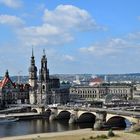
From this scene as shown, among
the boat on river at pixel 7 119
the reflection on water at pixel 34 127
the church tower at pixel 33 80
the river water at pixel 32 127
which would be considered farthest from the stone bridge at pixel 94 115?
the church tower at pixel 33 80

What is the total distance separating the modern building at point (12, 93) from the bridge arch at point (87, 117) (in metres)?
51.5

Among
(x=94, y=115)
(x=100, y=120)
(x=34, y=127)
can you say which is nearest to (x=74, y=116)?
(x=94, y=115)

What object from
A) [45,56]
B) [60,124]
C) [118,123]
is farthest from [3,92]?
[118,123]

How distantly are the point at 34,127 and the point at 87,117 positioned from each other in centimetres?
1613

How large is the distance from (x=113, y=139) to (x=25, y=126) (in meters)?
40.5

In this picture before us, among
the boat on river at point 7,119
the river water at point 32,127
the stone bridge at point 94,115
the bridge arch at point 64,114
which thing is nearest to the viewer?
the river water at point 32,127

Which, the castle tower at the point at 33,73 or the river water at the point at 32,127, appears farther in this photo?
the castle tower at the point at 33,73

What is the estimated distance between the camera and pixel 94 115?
4776 inches

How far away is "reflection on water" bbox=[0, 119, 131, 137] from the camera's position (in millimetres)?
104906

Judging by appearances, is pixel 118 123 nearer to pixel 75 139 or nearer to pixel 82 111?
pixel 82 111

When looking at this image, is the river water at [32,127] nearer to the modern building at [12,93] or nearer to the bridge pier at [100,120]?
the bridge pier at [100,120]

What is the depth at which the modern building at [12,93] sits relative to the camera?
175 metres

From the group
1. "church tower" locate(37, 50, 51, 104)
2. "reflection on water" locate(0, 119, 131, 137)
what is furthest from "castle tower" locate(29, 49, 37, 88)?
"reflection on water" locate(0, 119, 131, 137)

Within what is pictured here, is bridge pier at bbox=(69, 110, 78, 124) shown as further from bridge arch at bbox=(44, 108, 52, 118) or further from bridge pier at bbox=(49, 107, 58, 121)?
bridge arch at bbox=(44, 108, 52, 118)
